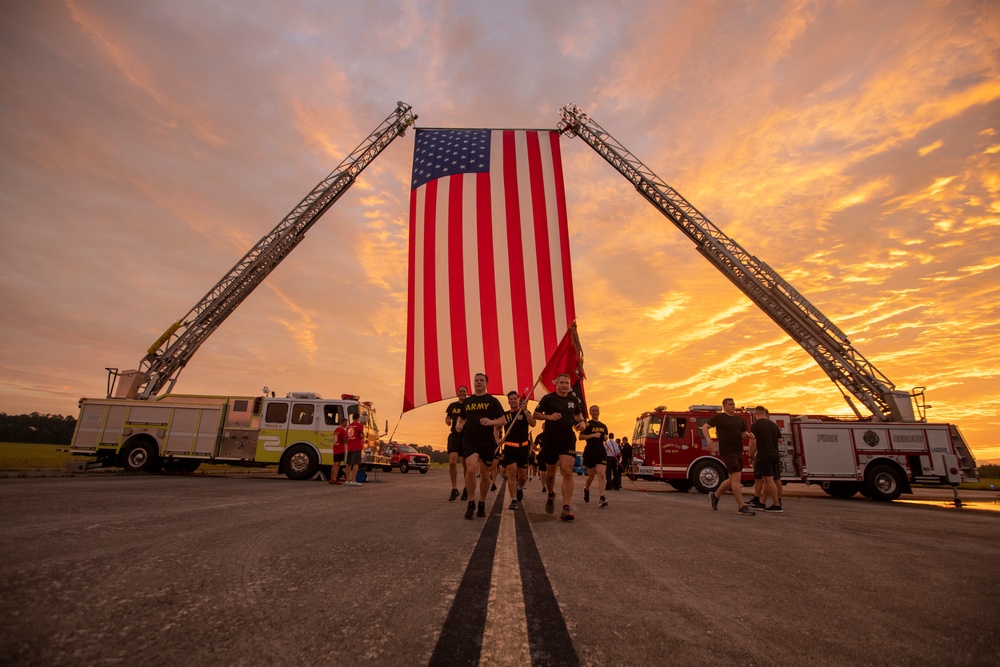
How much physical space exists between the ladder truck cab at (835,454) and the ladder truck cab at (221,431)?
8.94m

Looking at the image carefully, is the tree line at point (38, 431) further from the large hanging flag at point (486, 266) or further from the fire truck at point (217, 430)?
the large hanging flag at point (486, 266)

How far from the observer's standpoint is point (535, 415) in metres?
6.20

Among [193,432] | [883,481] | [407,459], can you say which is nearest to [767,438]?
[883,481]

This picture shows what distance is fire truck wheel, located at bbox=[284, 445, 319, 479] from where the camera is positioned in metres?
13.1

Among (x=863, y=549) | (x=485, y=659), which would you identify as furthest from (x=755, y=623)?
(x=863, y=549)

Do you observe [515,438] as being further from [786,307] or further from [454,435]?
[786,307]

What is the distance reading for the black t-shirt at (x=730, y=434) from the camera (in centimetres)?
761

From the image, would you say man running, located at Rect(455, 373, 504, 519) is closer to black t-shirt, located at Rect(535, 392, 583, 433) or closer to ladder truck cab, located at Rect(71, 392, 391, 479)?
black t-shirt, located at Rect(535, 392, 583, 433)

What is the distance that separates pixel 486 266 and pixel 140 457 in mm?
11619

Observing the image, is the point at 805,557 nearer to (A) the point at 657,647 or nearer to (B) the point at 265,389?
(A) the point at 657,647

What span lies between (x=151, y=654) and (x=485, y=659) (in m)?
1.07

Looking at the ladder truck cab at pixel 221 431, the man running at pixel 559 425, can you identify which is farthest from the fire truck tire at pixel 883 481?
the ladder truck cab at pixel 221 431

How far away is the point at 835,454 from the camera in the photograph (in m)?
12.9

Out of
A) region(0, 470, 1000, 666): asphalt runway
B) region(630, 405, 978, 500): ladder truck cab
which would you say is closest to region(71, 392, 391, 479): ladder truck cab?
region(0, 470, 1000, 666): asphalt runway
